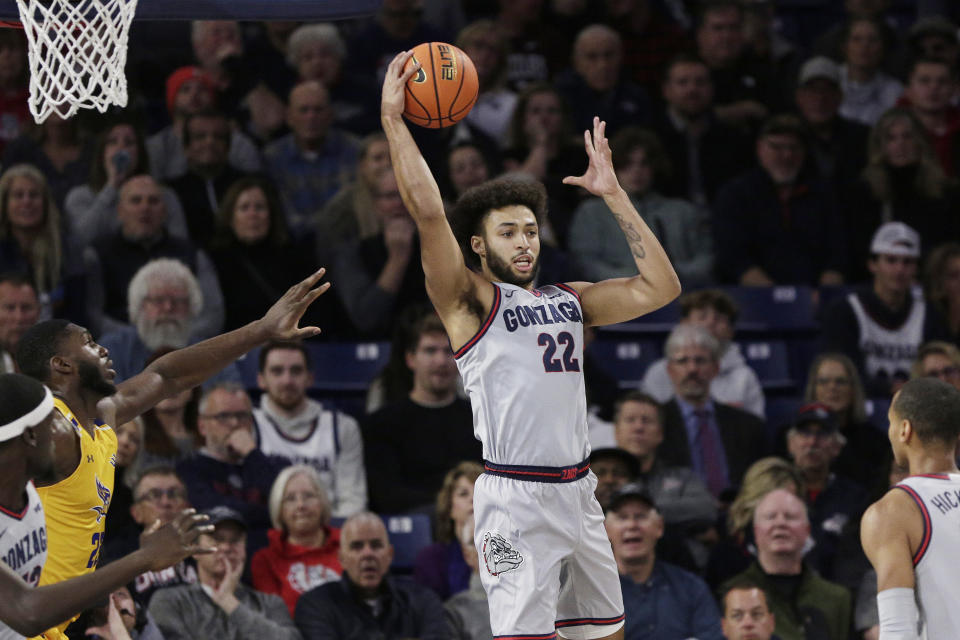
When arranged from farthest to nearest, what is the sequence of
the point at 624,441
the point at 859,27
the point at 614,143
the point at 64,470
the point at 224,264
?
the point at 859,27 → the point at 614,143 → the point at 224,264 → the point at 624,441 → the point at 64,470

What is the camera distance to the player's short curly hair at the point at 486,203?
620 centimetres

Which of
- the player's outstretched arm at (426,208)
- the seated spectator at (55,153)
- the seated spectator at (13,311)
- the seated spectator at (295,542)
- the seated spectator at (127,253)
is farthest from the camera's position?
the seated spectator at (55,153)

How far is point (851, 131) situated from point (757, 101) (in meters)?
0.84

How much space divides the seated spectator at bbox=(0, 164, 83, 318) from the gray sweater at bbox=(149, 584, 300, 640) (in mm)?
2715

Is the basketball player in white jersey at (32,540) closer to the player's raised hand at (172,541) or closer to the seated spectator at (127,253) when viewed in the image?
the player's raised hand at (172,541)

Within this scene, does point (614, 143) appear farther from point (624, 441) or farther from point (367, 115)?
point (624, 441)

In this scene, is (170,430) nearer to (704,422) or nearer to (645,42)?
(704,422)

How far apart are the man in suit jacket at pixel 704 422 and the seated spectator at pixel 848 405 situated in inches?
10.6

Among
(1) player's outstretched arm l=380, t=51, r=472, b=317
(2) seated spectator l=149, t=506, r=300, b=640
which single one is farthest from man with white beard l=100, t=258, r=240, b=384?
(1) player's outstretched arm l=380, t=51, r=472, b=317

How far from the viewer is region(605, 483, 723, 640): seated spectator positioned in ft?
26.8

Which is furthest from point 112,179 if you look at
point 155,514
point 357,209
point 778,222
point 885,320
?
point 885,320

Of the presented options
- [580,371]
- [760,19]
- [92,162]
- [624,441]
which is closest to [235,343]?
[580,371]

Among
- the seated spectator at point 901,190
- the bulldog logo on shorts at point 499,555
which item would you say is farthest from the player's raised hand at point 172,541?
the seated spectator at point 901,190

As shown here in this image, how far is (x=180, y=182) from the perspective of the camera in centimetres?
1071
